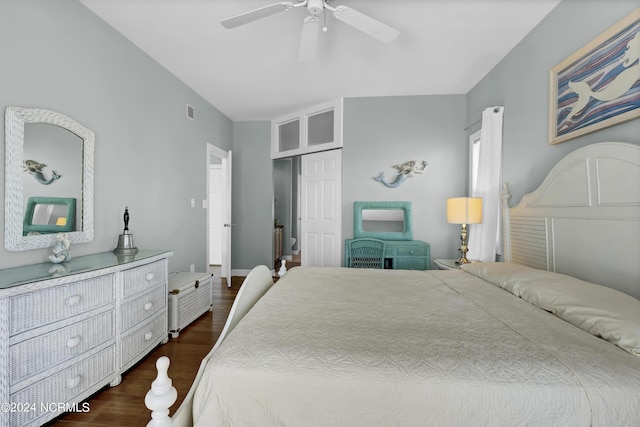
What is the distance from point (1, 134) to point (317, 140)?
314 centimetres

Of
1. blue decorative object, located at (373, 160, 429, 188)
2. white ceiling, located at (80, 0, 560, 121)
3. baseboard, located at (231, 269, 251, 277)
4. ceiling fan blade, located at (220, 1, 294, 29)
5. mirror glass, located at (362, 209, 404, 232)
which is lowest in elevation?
baseboard, located at (231, 269, 251, 277)

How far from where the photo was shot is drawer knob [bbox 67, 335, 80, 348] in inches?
58.6

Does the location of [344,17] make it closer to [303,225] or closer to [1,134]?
[1,134]

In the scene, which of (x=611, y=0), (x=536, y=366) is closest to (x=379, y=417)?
(x=536, y=366)

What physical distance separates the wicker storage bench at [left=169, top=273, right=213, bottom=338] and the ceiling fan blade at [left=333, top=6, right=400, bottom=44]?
256 cm

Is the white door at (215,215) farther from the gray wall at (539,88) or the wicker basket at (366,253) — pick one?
the gray wall at (539,88)

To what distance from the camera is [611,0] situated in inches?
61.7

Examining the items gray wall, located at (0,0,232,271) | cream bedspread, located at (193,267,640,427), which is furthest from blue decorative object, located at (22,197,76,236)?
cream bedspread, located at (193,267,640,427)

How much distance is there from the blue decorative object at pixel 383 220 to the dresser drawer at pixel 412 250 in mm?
262

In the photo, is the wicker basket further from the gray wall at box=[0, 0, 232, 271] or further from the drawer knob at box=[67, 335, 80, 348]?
the drawer knob at box=[67, 335, 80, 348]

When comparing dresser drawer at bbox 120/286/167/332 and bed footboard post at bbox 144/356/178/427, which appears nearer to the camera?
bed footboard post at bbox 144/356/178/427

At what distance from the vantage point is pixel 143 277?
2023mm

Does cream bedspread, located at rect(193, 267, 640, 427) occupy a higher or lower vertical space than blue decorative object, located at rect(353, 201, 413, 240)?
lower

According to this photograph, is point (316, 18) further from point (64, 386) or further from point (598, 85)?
point (64, 386)
